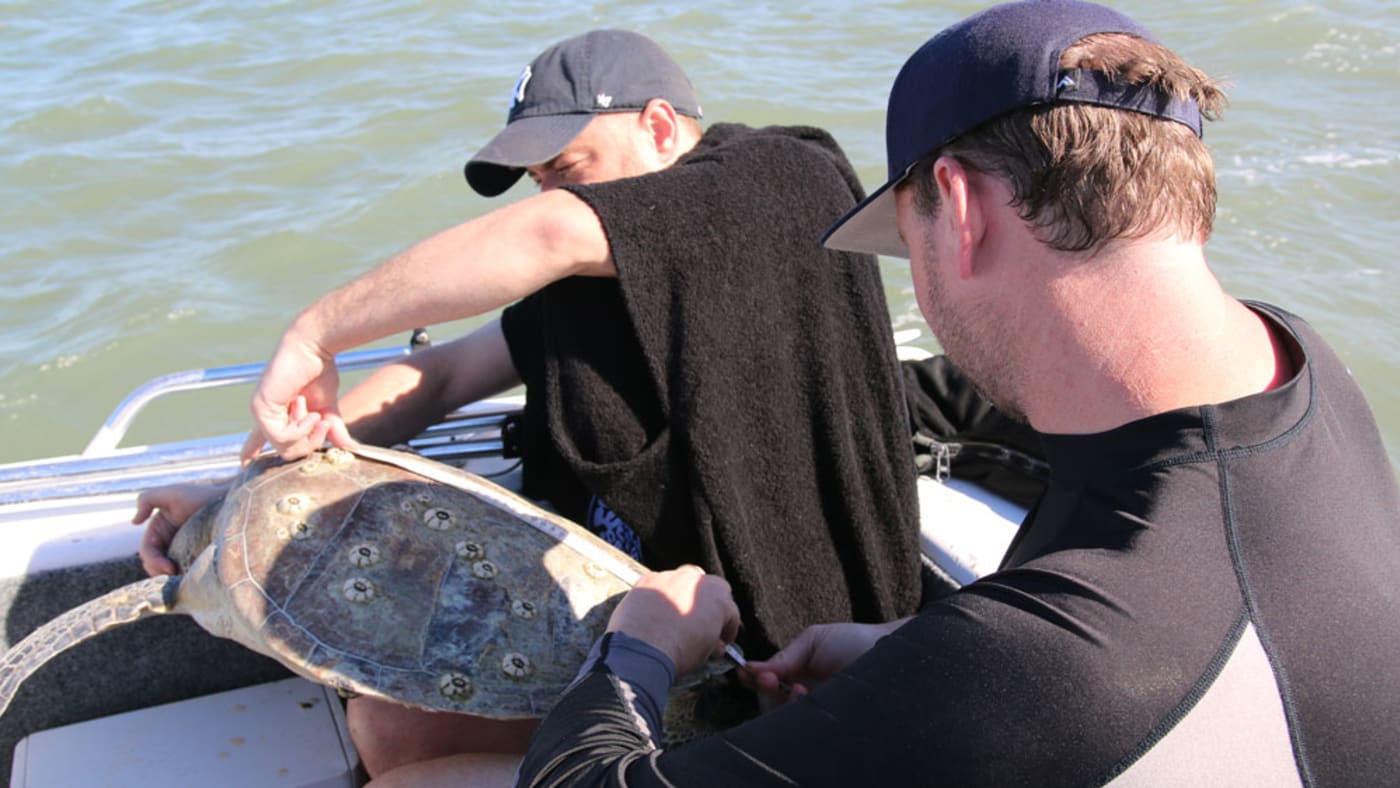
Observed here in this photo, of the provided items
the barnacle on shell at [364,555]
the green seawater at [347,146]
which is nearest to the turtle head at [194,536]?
the barnacle on shell at [364,555]

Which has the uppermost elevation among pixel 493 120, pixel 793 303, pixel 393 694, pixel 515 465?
pixel 793 303

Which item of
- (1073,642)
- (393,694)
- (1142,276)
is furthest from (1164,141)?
(393,694)

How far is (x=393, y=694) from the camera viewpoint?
1825 mm

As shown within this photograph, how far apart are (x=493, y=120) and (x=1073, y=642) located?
8574 millimetres

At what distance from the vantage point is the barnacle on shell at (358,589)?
1912 mm

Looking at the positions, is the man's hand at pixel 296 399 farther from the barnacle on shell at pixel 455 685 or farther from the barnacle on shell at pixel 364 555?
the barnacle on shell at pixel 455 685

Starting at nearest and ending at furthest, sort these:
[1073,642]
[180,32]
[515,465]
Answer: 1. [1073,642]
2. [515,465]
3. [180,32]

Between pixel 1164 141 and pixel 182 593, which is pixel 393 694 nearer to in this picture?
pixel 182 593

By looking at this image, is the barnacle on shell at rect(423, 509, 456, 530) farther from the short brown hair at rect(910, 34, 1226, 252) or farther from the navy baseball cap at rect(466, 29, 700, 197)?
the short brown hair at rect(910, 34, 1226, 252)

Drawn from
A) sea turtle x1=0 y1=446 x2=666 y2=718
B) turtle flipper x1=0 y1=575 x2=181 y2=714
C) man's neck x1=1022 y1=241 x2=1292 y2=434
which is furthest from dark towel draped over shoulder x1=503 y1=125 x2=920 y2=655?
man's neck x1=1022 y1=241 x2=1292 y2=434

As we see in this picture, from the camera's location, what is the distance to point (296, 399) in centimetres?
213

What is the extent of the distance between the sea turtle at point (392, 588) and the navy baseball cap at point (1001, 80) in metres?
0.91

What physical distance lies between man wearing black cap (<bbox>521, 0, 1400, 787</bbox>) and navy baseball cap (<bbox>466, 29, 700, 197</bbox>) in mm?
1032

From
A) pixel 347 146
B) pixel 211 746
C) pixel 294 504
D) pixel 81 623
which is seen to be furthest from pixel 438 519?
pixel 347 146
